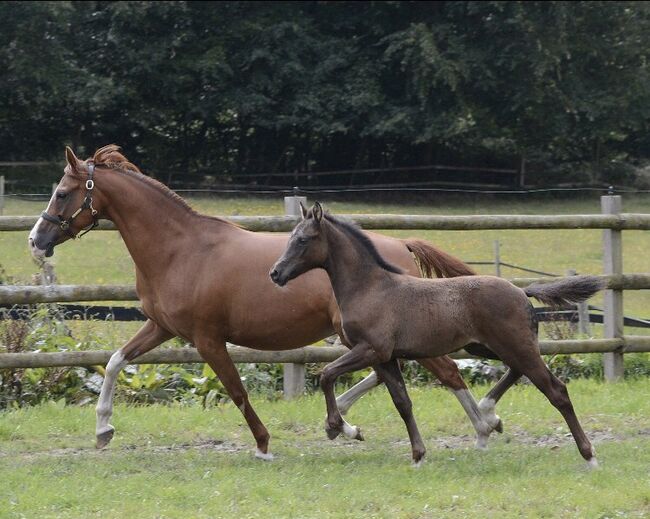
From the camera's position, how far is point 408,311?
268 inches

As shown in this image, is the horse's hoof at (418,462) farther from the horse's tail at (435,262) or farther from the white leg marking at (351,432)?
the horse's tail at (435,262)

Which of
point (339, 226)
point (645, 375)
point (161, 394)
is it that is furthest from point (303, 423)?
point (645, 375)

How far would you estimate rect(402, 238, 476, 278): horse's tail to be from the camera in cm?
767

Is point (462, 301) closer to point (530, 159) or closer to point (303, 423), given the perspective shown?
point (303, 423)

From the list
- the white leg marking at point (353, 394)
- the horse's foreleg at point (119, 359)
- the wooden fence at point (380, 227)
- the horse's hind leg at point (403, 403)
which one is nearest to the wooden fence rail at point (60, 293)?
the wooden fence at point (380, 227)

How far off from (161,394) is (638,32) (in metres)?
26.9

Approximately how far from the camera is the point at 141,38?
3288 cm

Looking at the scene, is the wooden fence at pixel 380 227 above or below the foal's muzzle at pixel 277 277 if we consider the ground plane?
below

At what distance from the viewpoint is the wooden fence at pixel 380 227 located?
8.34 metres

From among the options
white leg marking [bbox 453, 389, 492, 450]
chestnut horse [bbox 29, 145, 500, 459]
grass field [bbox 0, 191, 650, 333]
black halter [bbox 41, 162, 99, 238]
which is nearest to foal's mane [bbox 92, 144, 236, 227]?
chestnut horse [bbox 29, 145, 500, 459]

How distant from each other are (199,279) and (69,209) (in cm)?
104

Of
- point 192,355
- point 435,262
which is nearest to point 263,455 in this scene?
point 192,355

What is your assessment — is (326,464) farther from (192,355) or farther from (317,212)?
(192,355)

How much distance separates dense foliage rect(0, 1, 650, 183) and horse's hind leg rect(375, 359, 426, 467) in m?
24.5
